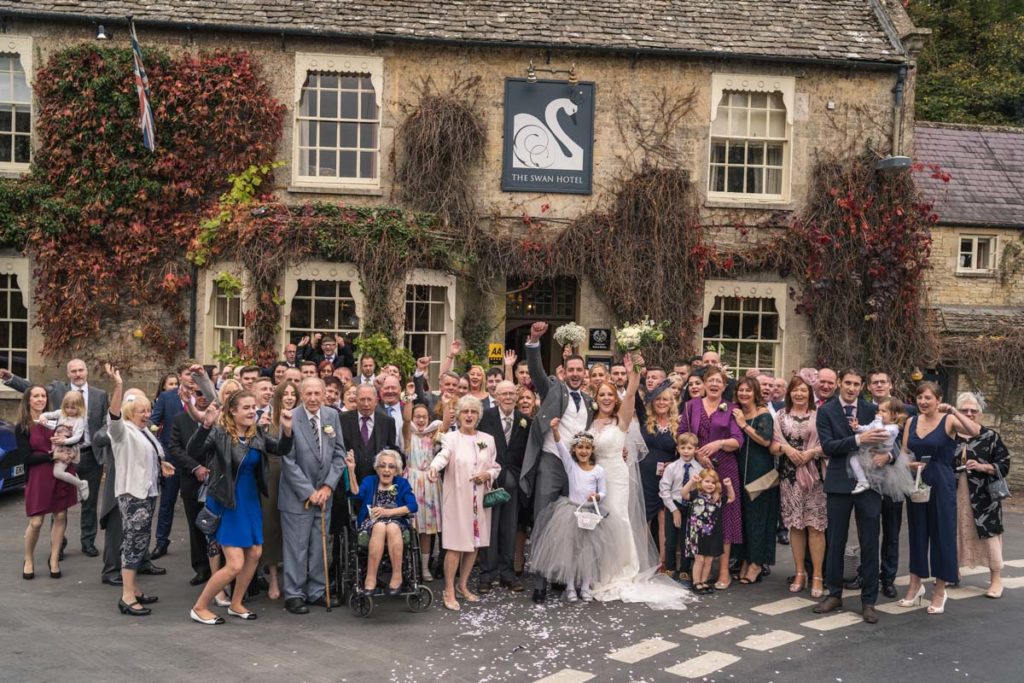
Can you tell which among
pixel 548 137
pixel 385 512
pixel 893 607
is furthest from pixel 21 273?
pixel 893 607

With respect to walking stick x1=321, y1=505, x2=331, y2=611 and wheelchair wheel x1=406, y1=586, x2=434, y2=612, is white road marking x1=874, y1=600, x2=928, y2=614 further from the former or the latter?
walking stick x1=321, y1=505, x2=331, y2=611

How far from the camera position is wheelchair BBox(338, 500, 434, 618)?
8070 millimetres

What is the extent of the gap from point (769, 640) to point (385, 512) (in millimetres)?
3217

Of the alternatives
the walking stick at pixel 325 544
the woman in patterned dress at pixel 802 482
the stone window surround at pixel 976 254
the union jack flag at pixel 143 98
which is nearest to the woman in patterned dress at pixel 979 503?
the woman in patterned dress at pixel 802 482

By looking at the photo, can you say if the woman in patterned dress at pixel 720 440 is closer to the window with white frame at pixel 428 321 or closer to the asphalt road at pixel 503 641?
the asphalt road at pixel 503 641

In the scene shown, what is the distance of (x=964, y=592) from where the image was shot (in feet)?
30.4

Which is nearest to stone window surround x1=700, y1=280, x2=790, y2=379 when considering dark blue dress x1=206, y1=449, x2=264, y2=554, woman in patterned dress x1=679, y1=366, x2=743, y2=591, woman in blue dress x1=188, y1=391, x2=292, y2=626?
woman in patterned dress x1=679, y1=366, x2=743, y2=591

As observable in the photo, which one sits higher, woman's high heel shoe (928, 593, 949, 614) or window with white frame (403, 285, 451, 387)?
window with white frame (403, 285, 451, 387)

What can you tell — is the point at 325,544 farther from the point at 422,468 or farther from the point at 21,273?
the point at 21,273

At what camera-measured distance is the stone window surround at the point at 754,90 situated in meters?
16.8

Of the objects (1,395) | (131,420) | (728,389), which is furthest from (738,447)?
(1,395)

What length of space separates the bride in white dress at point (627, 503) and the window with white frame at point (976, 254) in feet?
46.6

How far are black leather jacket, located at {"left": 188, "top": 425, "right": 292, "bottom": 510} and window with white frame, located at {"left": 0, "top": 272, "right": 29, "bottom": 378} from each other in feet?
32.2

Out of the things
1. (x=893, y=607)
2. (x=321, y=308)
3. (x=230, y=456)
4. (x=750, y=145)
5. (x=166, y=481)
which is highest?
(x=750, y=145)
